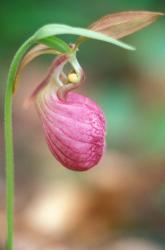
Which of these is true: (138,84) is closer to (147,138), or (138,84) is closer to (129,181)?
(147,138)

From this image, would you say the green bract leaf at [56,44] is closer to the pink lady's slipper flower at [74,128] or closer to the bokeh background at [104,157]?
the pink lady's slipper flower at [74,128]

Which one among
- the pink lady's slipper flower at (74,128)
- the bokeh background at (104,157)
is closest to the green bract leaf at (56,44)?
the pink lady's slipper flower at (74,128)

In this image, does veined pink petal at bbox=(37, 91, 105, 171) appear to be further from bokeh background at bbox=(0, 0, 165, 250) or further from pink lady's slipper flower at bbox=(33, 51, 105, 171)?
bokeh background at bbox=(0, 0, 165, 250)

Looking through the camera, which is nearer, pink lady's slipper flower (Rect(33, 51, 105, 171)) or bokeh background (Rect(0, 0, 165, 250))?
pink lady's slipper flower (Rect(33, 51, 105, 171))

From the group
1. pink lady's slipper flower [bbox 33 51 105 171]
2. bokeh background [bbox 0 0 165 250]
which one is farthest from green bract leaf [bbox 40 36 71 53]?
bokeh background [bbox 0 0 165 250]

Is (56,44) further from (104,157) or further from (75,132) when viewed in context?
(104,157)

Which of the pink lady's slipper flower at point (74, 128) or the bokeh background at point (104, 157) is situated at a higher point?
the bokeh background at point (104, 157)

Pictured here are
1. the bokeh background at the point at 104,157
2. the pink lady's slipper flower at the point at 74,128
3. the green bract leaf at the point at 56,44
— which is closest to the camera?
the green bract leaf at the point at 56,44
